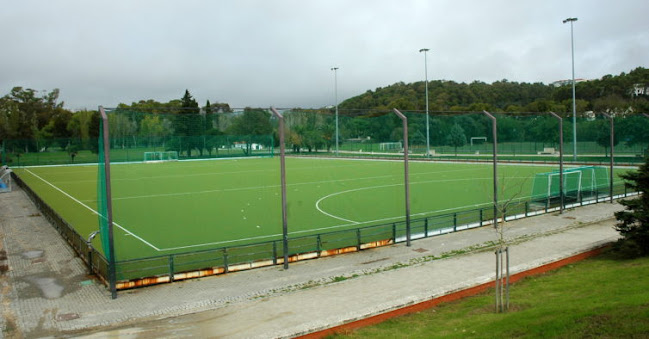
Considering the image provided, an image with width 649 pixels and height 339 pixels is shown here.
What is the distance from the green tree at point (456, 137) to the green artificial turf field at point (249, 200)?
247cm

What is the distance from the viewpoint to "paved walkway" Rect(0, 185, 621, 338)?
933 cm

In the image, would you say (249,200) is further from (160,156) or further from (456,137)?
(160,156)

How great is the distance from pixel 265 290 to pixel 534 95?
86.4 m

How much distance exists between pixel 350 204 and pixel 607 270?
13.9m

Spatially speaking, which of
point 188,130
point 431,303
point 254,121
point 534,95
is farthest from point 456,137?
point 534,95

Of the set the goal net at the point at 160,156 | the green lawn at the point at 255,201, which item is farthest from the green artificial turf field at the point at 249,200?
the goal net at the point at 160,156

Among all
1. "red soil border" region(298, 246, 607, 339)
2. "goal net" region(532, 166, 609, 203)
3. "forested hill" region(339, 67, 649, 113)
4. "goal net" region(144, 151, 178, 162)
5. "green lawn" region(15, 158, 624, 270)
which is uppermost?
"forested hill" region(339, 67, 649, 113)

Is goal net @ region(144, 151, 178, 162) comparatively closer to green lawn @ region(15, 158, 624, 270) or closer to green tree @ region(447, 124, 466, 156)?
green lawn @ region(15, 158, 624, 270)

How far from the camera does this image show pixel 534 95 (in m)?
87.6

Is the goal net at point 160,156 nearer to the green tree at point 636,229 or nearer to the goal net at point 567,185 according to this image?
the goal net at point 567,185

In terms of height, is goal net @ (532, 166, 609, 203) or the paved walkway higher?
goal net @ (532, 166, 609, 203)

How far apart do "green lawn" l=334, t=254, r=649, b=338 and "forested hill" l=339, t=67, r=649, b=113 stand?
48.2 meters

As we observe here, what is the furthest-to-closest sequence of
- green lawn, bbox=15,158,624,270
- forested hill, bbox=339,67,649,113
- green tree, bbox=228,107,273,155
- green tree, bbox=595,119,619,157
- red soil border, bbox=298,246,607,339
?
forested hill, bbox=339,67,649,113
green tree, bbox=595,119,619,157
green lawn, bbox=15,158,624,270
green tree, bbox=228,107,273,155
red soil border, bbox=298,246,607,339

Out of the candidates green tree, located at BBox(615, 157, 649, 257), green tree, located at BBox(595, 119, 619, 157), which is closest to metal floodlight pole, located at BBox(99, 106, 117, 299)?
green tree, located at BBox(615, 157, 649, 257)
